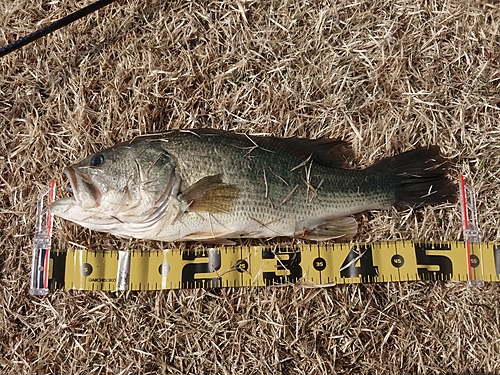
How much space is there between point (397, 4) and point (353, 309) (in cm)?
252

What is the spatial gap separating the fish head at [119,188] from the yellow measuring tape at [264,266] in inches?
17.9

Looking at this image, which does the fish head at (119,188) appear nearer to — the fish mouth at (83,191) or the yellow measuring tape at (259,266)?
the fish mouth at (83,191)

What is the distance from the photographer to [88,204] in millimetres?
2619

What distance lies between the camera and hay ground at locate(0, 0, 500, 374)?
9.84 feet

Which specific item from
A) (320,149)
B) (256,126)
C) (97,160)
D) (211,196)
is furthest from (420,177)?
(97,160)

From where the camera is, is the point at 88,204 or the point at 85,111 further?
the point at 85,111

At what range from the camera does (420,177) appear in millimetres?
3066

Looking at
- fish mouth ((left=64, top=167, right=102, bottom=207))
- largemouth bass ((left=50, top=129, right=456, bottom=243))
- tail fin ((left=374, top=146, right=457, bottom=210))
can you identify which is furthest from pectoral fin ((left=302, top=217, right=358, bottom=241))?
fish mouth ((left=64, top=167, right=102, bottom=207))

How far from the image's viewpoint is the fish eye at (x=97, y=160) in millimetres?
2709

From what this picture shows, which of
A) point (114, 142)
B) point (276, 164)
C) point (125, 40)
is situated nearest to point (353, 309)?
point (276, 164)

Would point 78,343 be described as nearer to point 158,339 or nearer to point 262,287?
point 158,339

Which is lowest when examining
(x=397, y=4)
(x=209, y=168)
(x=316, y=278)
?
(x=316, y=278)

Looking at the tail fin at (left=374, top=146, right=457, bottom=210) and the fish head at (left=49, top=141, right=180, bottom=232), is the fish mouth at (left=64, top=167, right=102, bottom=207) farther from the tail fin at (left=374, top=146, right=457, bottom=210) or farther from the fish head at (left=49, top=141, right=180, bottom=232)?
the tail fin at (left=374, top=146, right=457, bottom=210)

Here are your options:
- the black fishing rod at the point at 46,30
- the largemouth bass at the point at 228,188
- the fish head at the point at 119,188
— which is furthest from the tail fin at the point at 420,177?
the black fishing rod at the point at 46,30
